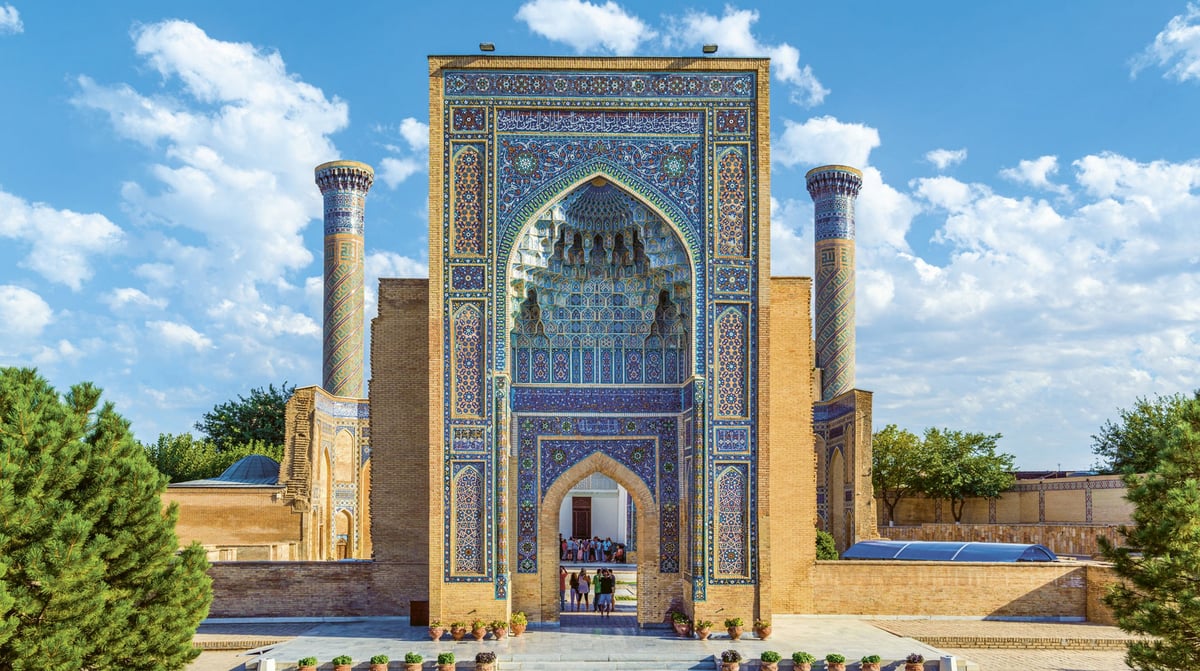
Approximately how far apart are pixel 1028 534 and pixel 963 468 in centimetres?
440

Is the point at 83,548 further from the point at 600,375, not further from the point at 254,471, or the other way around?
the point at 254,471

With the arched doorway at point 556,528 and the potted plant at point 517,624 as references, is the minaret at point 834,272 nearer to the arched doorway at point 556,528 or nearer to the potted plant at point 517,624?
the arched doorway at point 556,528

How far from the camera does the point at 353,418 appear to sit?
70.4 ft

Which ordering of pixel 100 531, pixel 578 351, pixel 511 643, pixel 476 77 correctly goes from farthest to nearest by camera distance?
pixel 578 351 < pixel 476 77 < pixel 511 643 < pixel 100 531

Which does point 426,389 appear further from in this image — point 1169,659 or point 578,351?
point 1169,659

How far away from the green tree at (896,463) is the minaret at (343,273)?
593 inches

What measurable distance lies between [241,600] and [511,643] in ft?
12.7

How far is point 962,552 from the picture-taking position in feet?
45.3

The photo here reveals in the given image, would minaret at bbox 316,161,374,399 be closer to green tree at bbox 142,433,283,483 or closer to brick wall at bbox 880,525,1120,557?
green tree at bbox 142,433,283,483

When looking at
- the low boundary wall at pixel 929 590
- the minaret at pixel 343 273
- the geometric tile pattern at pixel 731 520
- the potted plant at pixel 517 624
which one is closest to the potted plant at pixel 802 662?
the geometric tile pattern at pixel 731 520

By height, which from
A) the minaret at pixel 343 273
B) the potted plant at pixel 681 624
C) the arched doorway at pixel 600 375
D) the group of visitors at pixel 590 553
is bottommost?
the group of visitors at pixel 590 553

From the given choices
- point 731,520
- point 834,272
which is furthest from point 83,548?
point 834,272

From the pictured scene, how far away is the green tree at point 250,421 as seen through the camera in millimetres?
32688

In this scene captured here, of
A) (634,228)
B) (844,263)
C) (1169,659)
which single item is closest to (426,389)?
(634,228)
